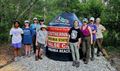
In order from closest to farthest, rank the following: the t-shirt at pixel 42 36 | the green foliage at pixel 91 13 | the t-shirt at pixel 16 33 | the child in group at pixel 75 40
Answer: the child in group at pixel 75 40 → the t-shirt at pixel 42 36 → the t-shirt at pixel 16 33 → the green foliage at pixel 91 13

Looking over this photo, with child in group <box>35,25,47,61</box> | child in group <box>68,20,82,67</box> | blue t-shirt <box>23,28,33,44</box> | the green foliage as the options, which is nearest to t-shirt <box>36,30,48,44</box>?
child in group <box>35,25,47,61</box>

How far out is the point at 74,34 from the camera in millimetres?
11055

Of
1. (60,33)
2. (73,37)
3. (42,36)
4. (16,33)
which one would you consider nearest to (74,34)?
(73,37)

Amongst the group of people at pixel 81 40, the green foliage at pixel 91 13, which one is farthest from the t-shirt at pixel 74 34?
the green foliage at pixel 91 13

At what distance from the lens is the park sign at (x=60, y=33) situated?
38.7 feet

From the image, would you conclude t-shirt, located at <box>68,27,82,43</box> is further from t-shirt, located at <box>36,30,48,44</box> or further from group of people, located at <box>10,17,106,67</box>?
t-shirt, located at <box>36,30,48,44</box>

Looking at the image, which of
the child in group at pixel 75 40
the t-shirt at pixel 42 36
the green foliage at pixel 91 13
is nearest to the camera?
the child in group at pixel 75 40

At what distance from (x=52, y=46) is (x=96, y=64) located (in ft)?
6.31

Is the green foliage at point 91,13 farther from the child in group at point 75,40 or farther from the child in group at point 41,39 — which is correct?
the child in group at point 75,40

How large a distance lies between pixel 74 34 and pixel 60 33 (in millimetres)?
908

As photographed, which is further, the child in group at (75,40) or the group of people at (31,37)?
the group of people at (31,37)

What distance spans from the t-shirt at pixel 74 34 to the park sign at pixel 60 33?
635 millimetres

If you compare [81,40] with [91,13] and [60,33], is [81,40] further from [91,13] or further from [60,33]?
[91,13]

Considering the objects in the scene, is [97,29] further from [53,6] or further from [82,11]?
[53,6]
